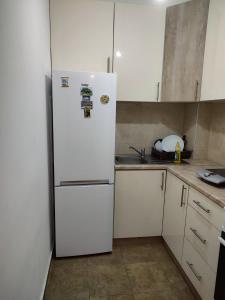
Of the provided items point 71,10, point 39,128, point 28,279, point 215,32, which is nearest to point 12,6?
point 39,128

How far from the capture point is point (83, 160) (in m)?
1.80

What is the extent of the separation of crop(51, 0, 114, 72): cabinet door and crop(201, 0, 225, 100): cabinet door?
838 millimetres

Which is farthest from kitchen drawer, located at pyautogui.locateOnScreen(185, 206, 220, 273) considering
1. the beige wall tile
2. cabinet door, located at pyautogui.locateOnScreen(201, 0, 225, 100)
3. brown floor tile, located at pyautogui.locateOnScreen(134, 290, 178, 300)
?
cabinet door, located at pyautogui.locateOnScreen(201, 0, 225, 100)

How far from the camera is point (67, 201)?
1.84m

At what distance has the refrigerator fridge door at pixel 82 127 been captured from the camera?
1.68m

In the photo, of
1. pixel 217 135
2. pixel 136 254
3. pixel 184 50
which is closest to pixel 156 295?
pixel 136 254

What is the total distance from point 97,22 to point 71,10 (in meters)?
0.24

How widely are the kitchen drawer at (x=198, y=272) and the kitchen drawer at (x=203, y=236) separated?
0.05 m

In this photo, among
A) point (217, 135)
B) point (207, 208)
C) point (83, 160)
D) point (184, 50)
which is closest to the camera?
point (207, 208)

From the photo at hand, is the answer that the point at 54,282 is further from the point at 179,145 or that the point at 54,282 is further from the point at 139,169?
the point at 179,145

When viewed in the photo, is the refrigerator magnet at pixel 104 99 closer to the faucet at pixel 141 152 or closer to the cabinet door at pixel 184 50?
the cabinet door at pixel 184 50

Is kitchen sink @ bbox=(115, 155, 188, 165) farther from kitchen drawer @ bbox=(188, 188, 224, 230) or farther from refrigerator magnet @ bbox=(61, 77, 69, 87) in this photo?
refrigerator magnet @ bbox=(61, 77, 69, 87)

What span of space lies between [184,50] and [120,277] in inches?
80.7

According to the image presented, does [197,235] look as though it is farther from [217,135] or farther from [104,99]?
[104,99]
